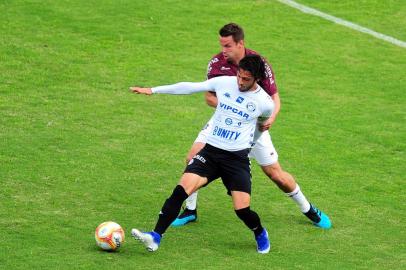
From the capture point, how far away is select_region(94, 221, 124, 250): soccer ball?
1110 centimetres

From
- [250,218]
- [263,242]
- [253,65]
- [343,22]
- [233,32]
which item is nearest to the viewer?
[253,65]

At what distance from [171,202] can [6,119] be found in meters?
5.76

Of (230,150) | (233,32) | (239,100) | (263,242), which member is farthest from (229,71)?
(263,242)

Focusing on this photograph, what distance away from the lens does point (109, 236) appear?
11.1 m

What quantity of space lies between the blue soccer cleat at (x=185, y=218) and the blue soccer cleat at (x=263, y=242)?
4.26 ft

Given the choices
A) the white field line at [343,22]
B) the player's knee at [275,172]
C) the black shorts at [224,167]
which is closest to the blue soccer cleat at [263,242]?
the black shorts at [224,167]

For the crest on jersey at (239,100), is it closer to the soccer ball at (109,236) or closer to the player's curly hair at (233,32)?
the player's curly hair at (233,32)

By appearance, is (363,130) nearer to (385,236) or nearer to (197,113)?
(197,113)

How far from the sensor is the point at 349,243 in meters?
12.0

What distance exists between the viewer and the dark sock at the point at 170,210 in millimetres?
11195

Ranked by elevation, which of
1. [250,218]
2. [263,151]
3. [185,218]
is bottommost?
[185,218]

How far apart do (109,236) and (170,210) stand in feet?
2.40

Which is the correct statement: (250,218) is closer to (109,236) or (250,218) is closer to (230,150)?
(230,150)

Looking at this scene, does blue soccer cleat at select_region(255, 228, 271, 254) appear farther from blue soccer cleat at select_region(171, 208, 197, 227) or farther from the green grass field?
Answer: blue soccer cleat at select_region(171, 208, 197, 227)
